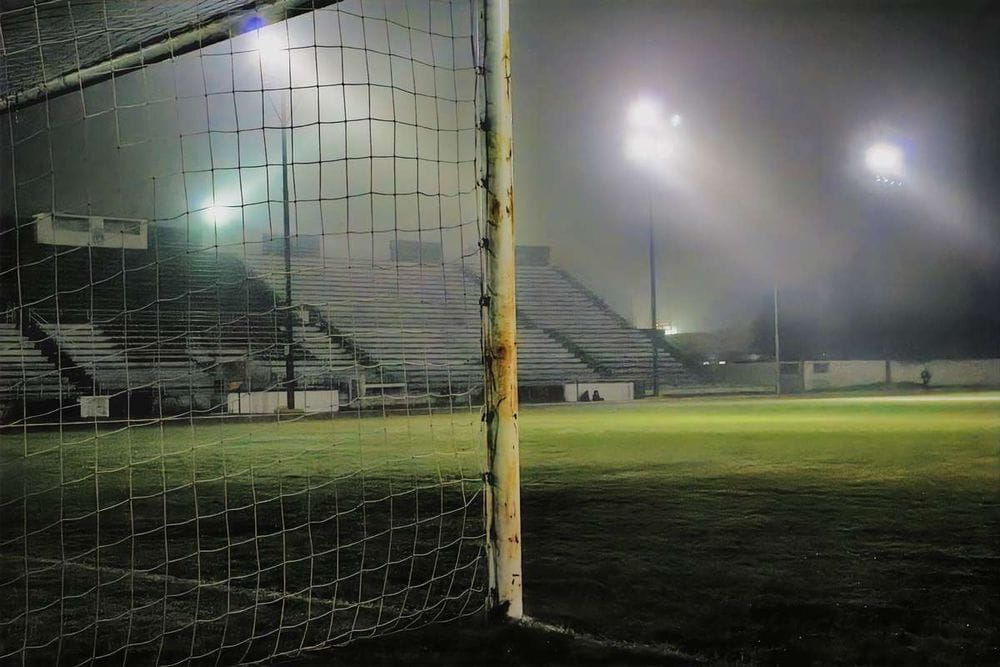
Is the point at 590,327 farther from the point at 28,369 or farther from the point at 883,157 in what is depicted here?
the point at 28,369

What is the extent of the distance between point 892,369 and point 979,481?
23713mm

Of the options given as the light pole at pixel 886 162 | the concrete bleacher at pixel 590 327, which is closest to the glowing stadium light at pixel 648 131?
the concrete bleacher at pixel 590 327

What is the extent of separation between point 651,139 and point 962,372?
46.9ft

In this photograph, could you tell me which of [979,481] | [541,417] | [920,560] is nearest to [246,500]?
[920,560]

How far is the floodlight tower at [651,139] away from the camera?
67.1 feet

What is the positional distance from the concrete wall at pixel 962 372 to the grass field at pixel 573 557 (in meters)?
21.4

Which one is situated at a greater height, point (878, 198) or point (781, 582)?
point (878, 198)

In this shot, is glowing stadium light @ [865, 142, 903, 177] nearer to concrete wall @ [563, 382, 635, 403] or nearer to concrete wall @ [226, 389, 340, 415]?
concrete wall @ [563, 382, 635, 403]

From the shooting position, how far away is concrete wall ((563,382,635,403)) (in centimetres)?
2062

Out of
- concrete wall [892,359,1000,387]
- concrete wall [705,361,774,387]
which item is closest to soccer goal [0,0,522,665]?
concrete wall [705,361,774,387]

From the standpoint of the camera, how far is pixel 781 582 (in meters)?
3.13

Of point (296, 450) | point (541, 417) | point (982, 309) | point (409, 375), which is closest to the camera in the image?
point (296, 450)

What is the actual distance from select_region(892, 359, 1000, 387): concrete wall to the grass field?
70.2ft

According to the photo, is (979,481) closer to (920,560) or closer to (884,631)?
(920,560)
